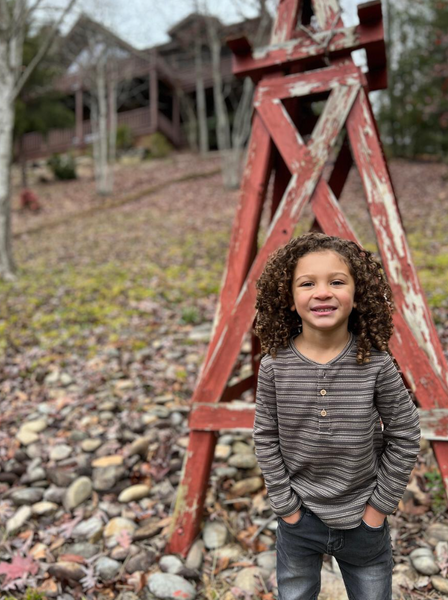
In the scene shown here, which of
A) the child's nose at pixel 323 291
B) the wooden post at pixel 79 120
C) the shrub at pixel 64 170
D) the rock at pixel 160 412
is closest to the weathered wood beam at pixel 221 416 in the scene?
the child's nose at pixel 323 291

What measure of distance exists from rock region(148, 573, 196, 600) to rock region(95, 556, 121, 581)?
0.24m

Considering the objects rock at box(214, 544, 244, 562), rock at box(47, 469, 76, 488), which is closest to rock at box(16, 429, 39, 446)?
rock at box(47, 469, 76, 488)

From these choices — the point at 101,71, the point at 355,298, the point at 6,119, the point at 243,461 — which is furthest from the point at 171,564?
the point at 101,71

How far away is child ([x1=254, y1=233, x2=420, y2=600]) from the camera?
154 cm

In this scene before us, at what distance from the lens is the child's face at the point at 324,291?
4.98ft

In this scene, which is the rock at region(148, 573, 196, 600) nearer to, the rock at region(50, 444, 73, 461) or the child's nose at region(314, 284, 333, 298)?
the rock at region(50, 444, 73, 461)

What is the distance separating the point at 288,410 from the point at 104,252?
28.1 ft

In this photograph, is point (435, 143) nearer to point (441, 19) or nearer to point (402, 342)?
point (441, 19)

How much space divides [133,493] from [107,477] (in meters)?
0.25

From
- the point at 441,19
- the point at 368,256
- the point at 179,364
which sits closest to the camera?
the point at 368,256

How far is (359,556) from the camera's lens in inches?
63.1

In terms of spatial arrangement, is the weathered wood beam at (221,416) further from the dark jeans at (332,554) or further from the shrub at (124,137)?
the shrub at (124,137)

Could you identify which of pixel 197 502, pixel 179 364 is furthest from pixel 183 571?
pixel 179 364

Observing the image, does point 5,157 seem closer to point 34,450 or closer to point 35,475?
point 34,450
